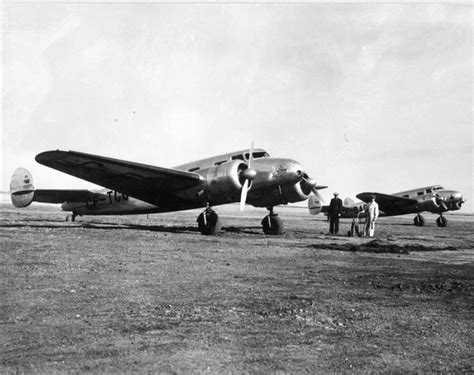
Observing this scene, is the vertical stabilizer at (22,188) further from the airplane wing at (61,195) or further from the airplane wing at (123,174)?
the airplane wing at (123,174)

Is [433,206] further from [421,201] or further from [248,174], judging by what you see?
[248,174]

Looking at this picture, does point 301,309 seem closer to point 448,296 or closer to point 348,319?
point 348,319

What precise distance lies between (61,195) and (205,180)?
7994 millimetres

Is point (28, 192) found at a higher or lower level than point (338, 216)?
higher

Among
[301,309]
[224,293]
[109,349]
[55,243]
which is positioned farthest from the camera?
[55,243]

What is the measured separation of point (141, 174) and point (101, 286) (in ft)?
29.7

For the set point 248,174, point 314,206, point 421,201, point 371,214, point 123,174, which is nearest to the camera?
point 248,174

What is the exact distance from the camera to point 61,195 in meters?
19.1

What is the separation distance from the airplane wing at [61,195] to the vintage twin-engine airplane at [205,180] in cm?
369

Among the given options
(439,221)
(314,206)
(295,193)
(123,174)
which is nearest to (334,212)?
(295,193)

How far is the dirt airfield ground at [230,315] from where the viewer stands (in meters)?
3.05

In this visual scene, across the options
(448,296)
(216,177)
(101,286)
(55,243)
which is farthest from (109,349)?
(216,177)

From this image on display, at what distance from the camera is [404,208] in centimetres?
3078

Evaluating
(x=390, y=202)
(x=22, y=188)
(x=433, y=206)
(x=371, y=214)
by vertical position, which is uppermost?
(x=22, y=188)
